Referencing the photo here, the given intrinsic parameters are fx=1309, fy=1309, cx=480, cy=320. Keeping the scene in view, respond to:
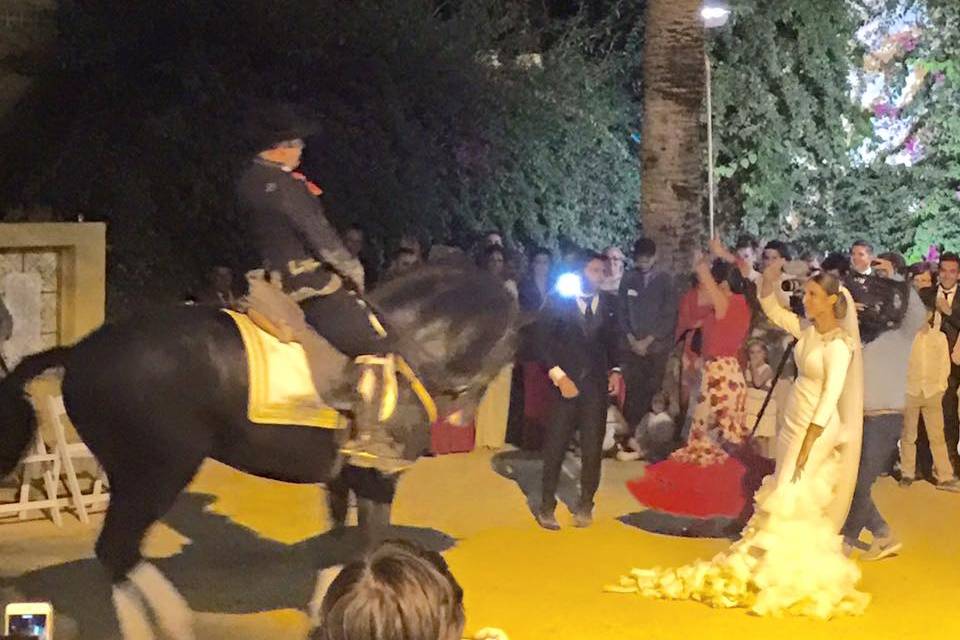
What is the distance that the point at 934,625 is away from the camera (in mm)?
6160

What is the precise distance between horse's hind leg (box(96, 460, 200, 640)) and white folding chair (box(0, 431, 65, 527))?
8.99 ft

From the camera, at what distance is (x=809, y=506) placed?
6.31 m

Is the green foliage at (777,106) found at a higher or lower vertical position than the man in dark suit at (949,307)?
higher

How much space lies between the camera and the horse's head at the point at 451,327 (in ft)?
18.2

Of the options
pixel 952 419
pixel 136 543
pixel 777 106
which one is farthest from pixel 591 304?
pixel 777 106

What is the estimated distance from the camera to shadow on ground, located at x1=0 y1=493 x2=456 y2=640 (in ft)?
20.1

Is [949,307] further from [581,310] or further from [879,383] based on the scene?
[581,310]

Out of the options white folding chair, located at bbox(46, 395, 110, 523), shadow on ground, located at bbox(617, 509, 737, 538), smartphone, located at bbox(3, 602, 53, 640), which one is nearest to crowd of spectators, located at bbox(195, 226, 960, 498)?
shadow on ground, located at bbox(617, 509, 737, 538)

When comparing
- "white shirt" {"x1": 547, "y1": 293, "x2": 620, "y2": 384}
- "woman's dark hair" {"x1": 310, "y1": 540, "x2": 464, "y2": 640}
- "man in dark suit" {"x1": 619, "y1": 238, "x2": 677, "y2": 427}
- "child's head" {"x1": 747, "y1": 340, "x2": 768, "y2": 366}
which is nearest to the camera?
"woman's dark hair" {"x1": 310, "y1": 540, "x2": 464, "y2": 640}

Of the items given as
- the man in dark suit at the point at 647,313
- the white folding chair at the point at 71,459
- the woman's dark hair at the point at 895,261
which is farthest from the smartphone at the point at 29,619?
the woman's dark hair at the point at 895,261

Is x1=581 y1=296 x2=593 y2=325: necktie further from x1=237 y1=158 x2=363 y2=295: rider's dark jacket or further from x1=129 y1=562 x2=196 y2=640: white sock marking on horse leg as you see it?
x1=129 y1=562 x2=196 y2=640: white sock marking on horse leg

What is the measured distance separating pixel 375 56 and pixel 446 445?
15.1 feet

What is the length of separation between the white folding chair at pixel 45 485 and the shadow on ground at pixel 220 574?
671 mm

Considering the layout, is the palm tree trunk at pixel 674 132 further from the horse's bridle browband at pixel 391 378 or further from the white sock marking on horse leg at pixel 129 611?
the white sock marking on horse leg at pixel 129 611
